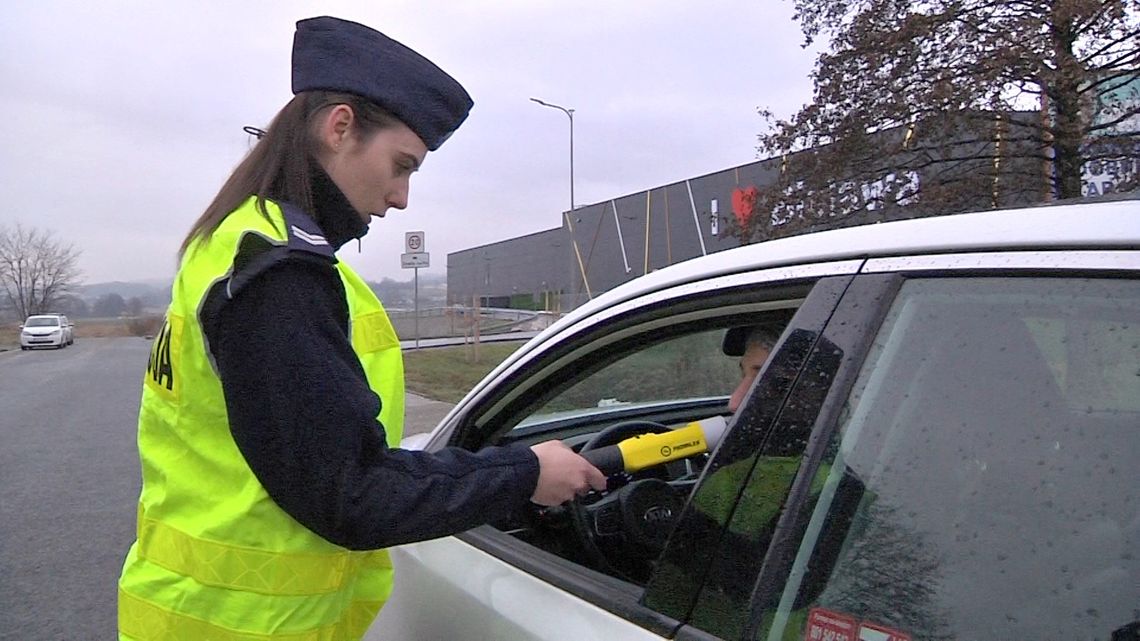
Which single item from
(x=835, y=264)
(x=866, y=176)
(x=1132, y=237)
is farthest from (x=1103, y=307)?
(x=866, y=176)

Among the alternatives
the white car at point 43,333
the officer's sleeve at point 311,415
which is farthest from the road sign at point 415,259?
the white car at point 43,333

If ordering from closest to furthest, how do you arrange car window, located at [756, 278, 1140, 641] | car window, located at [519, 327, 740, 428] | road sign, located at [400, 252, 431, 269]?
car window, located at [756, 278, 1140, 641] < car window, located at [519, 327, 740, 428] < road sign, located at [400, 252, 431, 269]

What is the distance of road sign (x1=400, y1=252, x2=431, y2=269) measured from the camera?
1753 centimetres

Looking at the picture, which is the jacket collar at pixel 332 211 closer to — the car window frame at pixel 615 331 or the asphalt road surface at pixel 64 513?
the car window frame at pixel 615 331

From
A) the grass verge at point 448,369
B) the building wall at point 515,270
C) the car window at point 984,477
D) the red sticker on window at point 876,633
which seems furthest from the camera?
the building wall at point 515,270

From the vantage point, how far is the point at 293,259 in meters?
1.34

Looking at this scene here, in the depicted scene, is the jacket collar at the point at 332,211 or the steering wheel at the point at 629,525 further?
the steering wheel at the point at 629,525

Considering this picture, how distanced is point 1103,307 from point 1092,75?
954 centimetres

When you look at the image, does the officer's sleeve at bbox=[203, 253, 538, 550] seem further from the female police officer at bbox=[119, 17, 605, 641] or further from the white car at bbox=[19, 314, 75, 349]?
the white car at bbox=[19, 314, 75, 349]

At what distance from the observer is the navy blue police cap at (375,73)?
1.48 m

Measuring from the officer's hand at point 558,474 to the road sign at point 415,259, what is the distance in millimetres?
16236

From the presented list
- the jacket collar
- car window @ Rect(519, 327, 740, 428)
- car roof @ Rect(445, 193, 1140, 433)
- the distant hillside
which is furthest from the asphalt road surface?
the distant hillside

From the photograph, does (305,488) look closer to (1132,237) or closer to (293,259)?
(293,259)

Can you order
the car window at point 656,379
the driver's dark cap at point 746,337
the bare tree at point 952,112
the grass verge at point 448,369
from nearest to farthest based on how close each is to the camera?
the driver's dark cap at point 746,337, the car window at point 656,379, the bare tree at point 952,112, the grass verge at point 448,369
